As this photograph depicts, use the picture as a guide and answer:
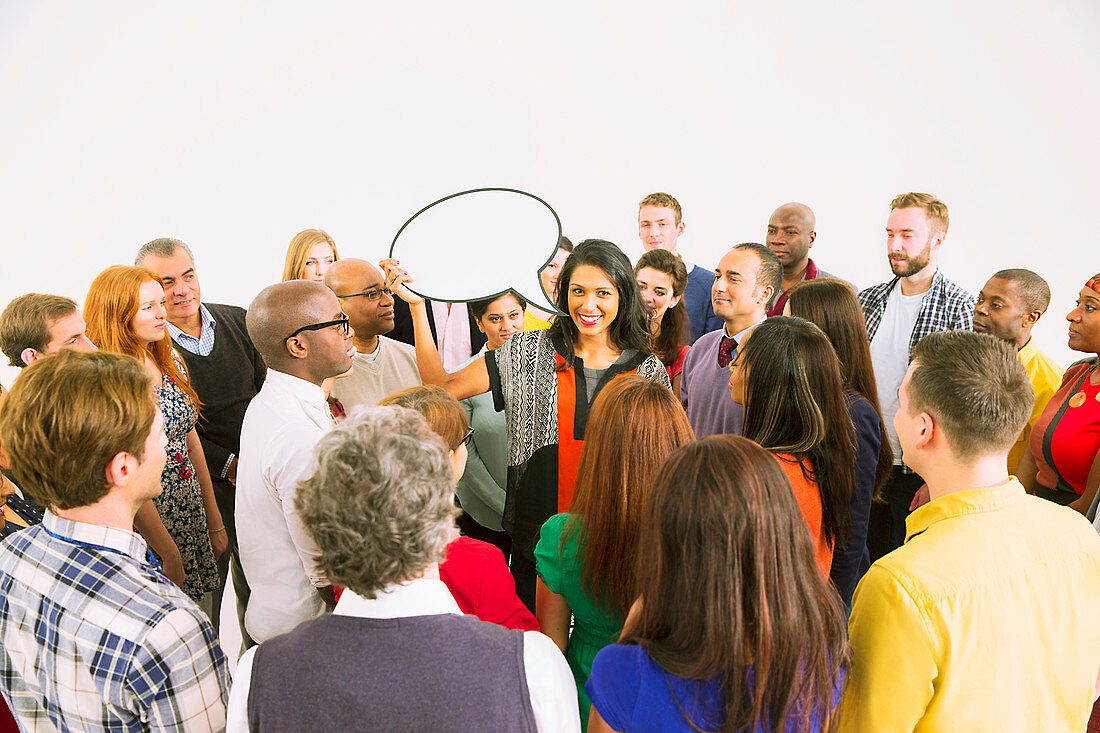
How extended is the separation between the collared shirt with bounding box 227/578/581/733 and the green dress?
45 cm

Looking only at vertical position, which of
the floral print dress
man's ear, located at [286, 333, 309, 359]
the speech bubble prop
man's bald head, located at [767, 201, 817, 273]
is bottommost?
the floral print dress

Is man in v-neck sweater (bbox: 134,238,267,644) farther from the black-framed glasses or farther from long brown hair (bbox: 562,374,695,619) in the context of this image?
long brown hair (bbox: 562,374,695,619)

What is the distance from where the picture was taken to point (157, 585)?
3.43 ft

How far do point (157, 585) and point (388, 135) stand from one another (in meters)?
4.50

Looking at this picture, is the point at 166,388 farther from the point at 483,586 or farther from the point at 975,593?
the point at 975,593

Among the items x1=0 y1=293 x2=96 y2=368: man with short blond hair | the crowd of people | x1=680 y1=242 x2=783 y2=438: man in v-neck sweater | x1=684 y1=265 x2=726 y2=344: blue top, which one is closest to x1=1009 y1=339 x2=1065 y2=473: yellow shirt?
x1=680 y1=242 x2=783 y2=438: man in v-neck sweater

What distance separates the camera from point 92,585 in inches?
39.8

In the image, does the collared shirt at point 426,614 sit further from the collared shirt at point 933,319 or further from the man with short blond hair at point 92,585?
the collared shirt at point 933,319

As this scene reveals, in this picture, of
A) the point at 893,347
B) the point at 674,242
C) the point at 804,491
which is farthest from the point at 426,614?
the point at 674,242

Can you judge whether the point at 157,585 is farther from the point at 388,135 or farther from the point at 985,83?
the point at 985,83

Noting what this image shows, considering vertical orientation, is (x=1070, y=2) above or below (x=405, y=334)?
above

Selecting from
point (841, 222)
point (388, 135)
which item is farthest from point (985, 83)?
point (388, 135)

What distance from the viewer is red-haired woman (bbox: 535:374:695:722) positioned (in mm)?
1303

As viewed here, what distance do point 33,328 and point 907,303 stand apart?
3.24m
